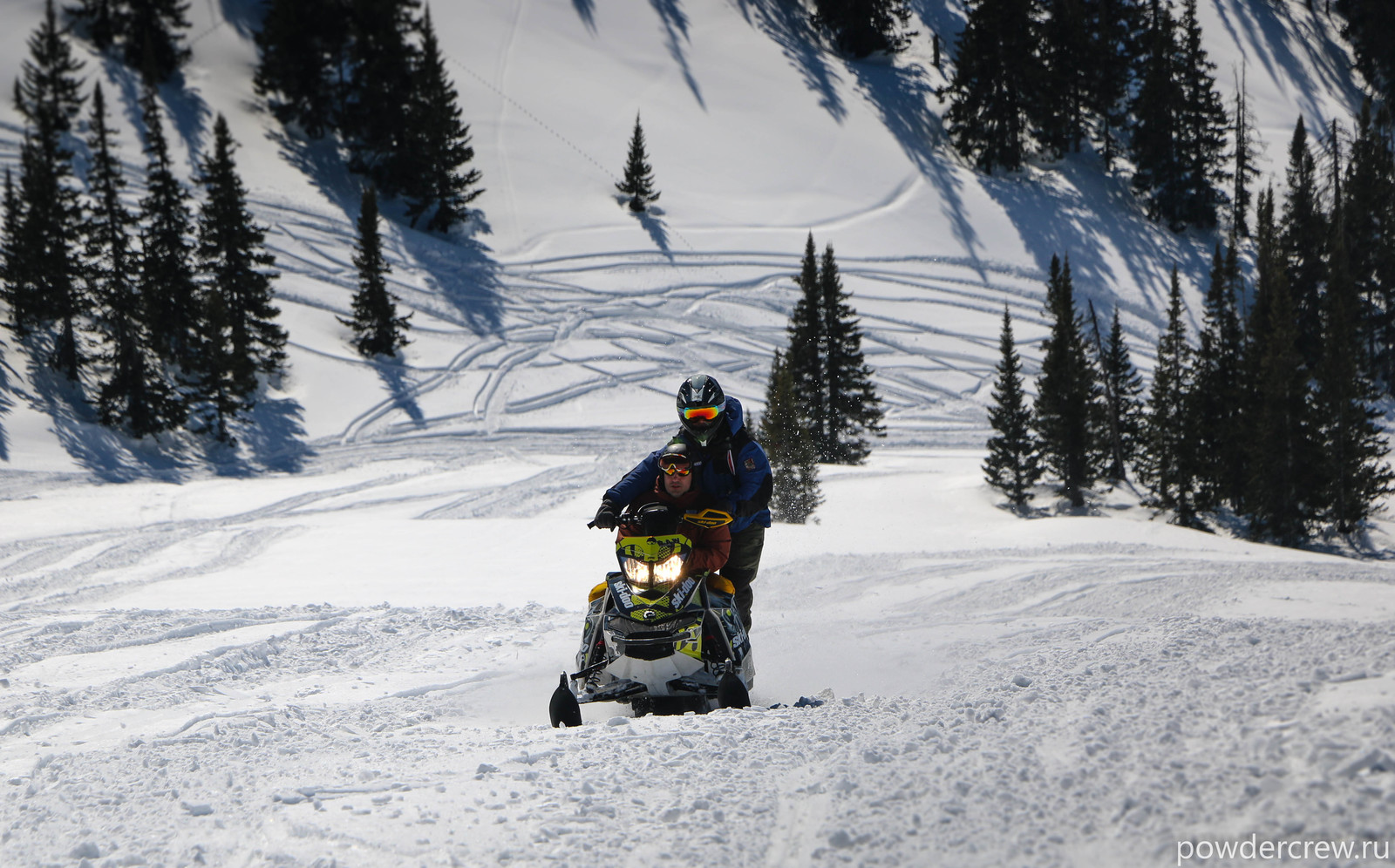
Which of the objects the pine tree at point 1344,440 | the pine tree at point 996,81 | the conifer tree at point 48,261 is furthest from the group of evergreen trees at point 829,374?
the pine tree at point 996,81

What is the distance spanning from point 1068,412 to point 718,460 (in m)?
24.5

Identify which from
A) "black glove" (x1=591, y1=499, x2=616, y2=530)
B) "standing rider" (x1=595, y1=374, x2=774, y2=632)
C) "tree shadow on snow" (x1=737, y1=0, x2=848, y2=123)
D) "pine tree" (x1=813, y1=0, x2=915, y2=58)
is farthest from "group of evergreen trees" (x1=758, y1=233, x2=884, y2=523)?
"pine tree" (x1=813, y1=0, x2=915, y2=58)

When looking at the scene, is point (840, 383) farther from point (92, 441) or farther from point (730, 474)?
point (730, 474)

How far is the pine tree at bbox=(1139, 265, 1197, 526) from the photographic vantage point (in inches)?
Result: 1177

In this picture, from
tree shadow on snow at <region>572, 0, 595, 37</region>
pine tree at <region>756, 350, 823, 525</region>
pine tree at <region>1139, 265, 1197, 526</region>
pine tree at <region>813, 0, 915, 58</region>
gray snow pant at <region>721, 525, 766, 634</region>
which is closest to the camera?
gray snow pant at <region>721, 525, 766, 634</region>

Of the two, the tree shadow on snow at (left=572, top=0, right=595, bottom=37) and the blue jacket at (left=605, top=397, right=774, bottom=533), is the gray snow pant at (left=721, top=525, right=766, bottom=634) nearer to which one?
the blue jacket at (left=605, top=397, right=774, bottom=533)

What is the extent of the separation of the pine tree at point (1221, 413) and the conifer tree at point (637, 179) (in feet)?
85.6

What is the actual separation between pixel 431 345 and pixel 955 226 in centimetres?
2858

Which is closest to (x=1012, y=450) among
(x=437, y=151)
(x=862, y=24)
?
(x=437, y=151)

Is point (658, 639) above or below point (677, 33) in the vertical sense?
below

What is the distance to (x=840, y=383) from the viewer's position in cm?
3294

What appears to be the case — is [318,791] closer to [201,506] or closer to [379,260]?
[201,506]

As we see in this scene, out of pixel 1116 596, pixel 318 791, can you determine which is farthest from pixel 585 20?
pixel 318 791

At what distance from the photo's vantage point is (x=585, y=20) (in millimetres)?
62062
